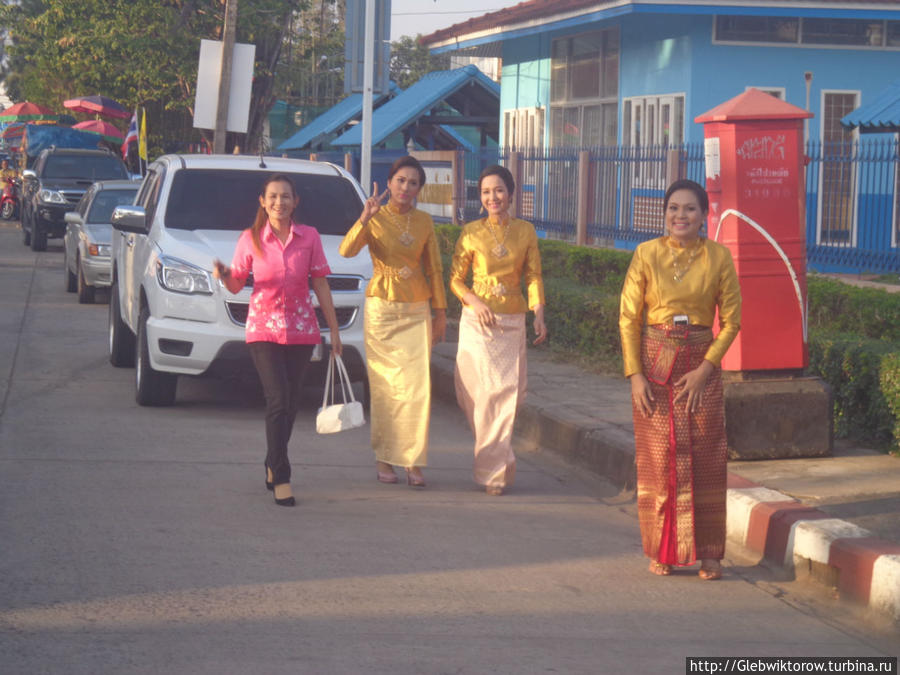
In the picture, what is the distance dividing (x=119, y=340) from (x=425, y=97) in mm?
20512

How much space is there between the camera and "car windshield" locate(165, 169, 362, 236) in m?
10.1

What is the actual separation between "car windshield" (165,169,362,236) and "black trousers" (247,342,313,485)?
316 cm

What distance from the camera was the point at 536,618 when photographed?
5.15 metres

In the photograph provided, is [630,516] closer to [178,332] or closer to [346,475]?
[346,475]

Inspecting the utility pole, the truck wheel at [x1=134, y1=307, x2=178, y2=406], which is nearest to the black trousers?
the truck wheel at [x1=134, y1=307, x2=178, y2=406]

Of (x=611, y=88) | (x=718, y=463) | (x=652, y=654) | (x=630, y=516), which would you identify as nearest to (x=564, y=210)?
(x=611, y=88)

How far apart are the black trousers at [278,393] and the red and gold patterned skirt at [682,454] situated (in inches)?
81.6

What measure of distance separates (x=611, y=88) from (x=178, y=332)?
15740 mm

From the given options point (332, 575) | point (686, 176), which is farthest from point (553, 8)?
point (332, 575)

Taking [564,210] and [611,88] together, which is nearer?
[564,210]

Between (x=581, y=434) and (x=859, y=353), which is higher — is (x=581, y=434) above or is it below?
below

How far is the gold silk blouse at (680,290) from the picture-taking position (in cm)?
575

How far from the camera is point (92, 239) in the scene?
16734 millimetres

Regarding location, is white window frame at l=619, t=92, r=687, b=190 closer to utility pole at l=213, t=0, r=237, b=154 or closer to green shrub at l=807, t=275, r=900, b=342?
utility pole at l=213, t=0, r=237, b=154
